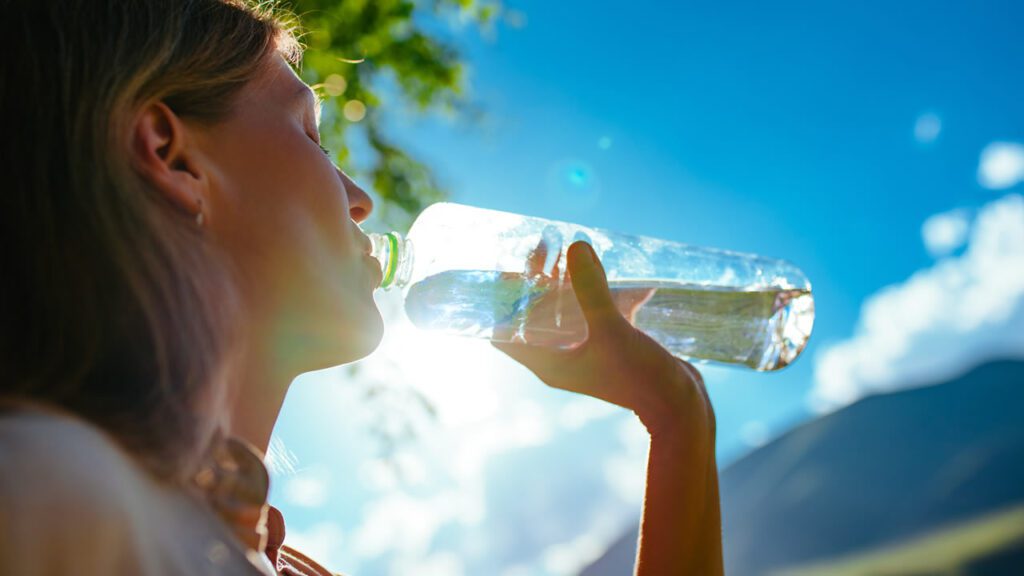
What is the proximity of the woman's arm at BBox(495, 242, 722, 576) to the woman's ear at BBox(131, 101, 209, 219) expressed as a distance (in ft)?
2.14

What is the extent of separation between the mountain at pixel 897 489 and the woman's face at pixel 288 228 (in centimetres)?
2897

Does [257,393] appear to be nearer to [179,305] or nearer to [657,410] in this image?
[179,305]

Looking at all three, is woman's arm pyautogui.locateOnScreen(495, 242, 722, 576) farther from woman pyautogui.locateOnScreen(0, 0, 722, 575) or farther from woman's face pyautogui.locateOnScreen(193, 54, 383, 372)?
woman's face pyautogui.locateOnScreen(193, 54, 383, 372)

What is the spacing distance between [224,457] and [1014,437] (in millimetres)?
38808

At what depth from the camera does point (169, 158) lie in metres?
0.97

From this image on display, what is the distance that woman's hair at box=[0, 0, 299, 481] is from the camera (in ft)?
2.00

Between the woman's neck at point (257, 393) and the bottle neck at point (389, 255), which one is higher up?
the bottle neck at point (389, 255)

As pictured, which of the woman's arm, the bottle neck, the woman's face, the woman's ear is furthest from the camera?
the bottle neck

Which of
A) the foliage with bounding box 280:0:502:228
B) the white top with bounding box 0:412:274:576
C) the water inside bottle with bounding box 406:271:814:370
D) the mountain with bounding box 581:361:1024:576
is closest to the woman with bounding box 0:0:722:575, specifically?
the white top with bounding box 0:412:274:576

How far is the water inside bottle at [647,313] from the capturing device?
167cm

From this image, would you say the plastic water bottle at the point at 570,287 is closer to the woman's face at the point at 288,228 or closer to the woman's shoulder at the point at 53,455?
the woman's face at the point at 288,228

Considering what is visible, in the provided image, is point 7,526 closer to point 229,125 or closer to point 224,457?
point 224,457

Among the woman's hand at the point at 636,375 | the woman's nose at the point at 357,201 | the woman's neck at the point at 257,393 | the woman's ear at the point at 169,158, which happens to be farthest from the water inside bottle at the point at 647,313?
the woman's ear at the point at 169,158

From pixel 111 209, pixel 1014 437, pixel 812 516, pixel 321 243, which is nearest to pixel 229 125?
pixel 321 243
